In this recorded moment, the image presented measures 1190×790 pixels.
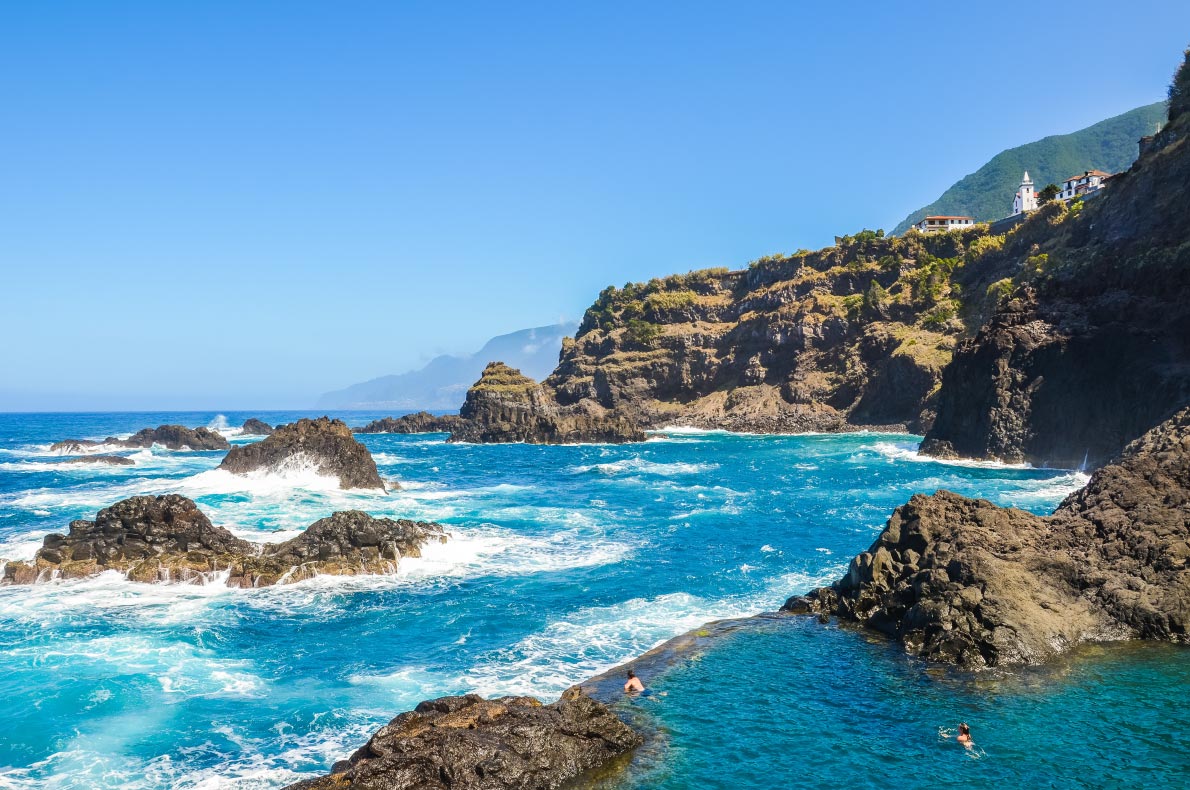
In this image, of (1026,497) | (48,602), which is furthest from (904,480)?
(48,602)

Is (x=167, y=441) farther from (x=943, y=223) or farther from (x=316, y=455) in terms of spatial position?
(x=943, y=223)

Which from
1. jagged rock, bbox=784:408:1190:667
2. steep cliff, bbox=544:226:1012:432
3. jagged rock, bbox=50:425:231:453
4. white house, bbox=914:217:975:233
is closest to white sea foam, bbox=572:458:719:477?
steep cliff, bbox=544:226:1012:432

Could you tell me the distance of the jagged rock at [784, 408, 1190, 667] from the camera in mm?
20531

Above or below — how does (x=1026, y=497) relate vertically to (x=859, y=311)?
below

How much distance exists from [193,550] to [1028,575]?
98.4ft

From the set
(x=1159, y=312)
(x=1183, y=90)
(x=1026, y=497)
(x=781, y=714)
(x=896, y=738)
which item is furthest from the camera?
(x=1183, y=90)

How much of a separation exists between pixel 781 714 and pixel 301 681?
12.2m

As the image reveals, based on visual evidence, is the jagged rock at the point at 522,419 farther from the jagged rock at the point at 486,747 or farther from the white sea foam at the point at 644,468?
the jagged rock at the point at 486,747

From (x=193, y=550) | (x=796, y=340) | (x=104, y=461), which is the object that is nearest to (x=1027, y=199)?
(x=796, y=340)

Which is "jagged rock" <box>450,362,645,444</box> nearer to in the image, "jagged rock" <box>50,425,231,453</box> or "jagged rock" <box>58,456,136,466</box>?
"jagged rock" <box>50,425,231,453</box>

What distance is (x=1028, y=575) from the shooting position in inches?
877

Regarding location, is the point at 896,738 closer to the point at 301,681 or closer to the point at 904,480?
the point at 301,681

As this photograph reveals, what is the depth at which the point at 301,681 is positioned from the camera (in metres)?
20.6

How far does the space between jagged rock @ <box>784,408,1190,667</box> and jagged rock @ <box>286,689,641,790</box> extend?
1010cm
